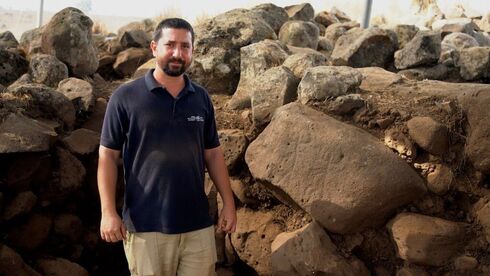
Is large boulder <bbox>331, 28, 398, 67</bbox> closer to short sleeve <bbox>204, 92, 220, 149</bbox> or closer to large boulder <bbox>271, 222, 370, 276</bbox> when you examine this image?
large boulder <bbox>271, 222, 370, 276</bbox>

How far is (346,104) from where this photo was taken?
14.3ft

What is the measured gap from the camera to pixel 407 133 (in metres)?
4.12

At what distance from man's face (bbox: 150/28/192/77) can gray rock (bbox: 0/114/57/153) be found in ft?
6.40

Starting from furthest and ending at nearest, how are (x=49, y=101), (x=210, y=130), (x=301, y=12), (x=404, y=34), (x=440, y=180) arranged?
1. (x=301, y=12)
2. (x=404, y=34)
3. (x=49, y=101)
4. (x=440, y=180)
5. (x=210, y=130)

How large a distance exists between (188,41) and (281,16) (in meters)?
5.49

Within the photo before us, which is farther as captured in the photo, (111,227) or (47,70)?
(47,70)

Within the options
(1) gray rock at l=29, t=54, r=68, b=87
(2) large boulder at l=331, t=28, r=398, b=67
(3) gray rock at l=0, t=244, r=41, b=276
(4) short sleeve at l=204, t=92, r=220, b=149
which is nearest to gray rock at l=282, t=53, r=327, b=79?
(2) large boulder at l=331, t=28, r=398, b=67

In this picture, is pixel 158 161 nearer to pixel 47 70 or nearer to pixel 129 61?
pixel 47 70

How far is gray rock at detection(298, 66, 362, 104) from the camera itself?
4449mm

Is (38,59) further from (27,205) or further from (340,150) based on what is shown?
(340,150)

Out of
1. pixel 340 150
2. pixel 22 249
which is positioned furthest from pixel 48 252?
pixel 340 150

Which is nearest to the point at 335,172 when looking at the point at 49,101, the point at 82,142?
the point at 82,142

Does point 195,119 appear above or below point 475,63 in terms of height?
below

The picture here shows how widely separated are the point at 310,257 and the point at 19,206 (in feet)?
7.60
